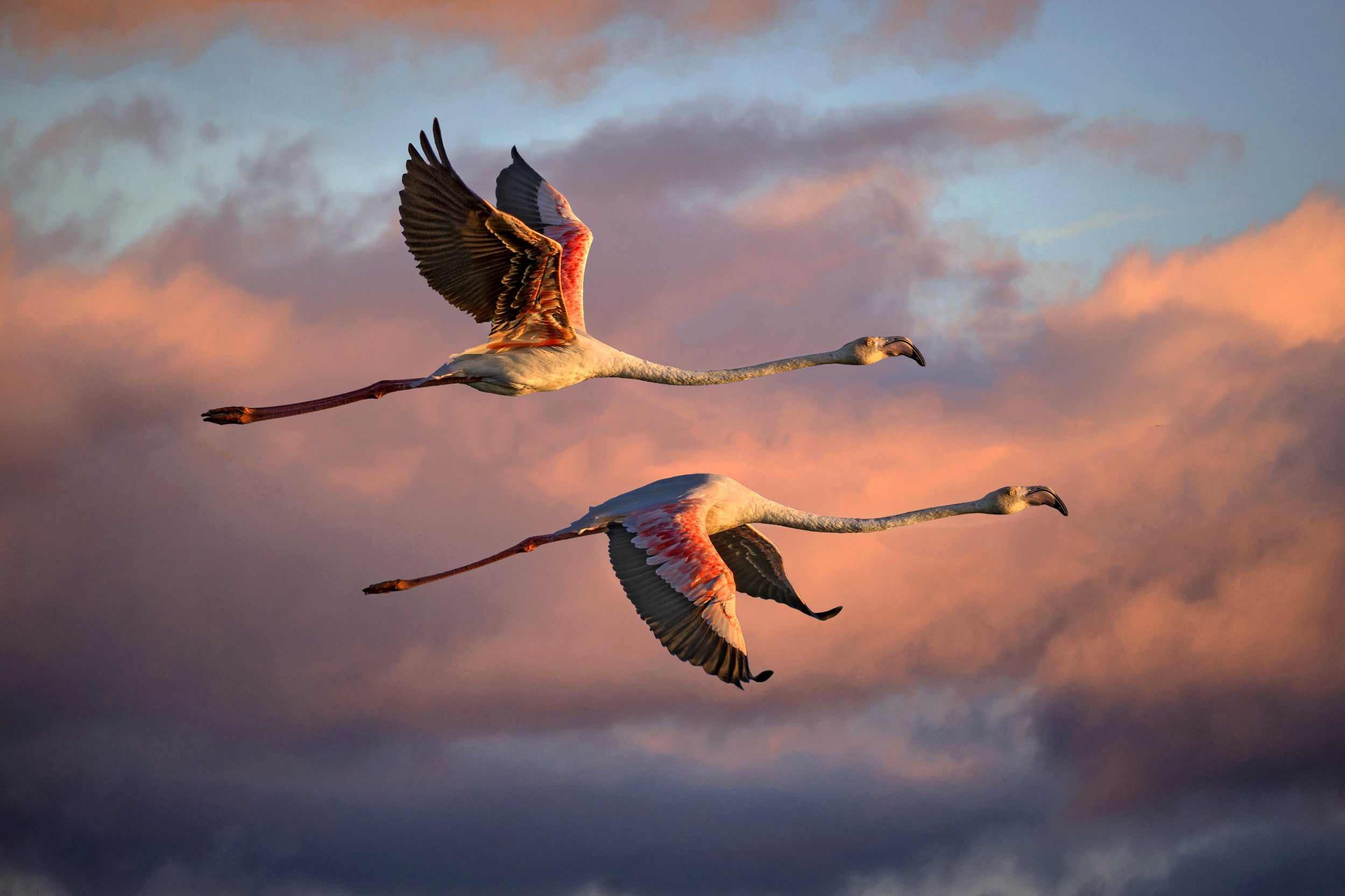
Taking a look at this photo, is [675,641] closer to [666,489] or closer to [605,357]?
[666,489]

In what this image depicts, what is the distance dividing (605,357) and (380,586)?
540cm

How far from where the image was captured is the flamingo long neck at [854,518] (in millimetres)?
27047

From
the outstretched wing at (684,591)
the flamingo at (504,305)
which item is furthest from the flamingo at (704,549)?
the flamingo at (504,305)

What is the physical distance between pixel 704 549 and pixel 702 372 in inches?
188

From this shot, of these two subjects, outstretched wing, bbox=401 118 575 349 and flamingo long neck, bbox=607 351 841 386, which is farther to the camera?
flamingo long neck, bbox=607 351 841 386

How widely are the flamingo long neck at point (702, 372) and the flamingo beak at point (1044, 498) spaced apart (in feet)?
14.0

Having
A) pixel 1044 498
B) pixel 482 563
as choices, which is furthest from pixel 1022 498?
pixel 482 563

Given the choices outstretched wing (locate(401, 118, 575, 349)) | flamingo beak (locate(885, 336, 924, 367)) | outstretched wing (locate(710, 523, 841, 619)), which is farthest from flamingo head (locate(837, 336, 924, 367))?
outstretched wing (locate(401, 118, 575, 349))

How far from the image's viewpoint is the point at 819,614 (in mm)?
27422

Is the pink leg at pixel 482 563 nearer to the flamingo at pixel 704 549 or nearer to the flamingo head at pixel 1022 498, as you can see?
the flamingo at pixel 704 549

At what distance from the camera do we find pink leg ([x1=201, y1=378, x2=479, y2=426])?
80.9 ft

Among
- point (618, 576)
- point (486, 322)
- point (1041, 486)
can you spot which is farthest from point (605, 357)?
point (1041, 486)

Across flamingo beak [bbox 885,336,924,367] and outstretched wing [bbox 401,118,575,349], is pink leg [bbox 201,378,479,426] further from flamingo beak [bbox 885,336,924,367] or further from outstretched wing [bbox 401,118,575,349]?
flamingo beak [bbox 885,336,924,367]

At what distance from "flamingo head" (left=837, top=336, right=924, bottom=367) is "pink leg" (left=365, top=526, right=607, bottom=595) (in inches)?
248
